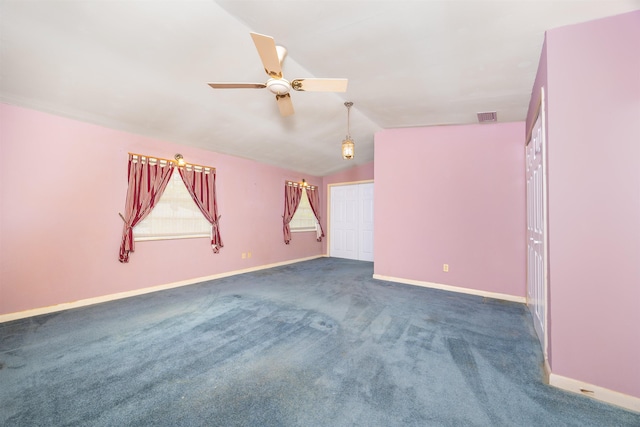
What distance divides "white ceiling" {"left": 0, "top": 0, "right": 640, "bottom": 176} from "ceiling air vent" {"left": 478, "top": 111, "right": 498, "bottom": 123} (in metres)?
0.07

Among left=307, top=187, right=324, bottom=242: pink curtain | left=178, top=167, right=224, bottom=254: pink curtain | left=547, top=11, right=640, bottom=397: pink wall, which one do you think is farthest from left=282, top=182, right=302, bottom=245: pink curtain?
left=547, top=11, right=640, bottom=397: pink wall

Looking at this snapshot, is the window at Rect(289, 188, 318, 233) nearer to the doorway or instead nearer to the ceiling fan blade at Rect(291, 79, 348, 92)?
the ceiling fan blade at Rect(291, 79, 348, 92)

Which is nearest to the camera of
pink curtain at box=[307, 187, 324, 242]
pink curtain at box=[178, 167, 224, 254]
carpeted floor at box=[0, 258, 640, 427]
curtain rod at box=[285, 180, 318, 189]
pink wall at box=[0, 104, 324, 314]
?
carpeted floor at box=[0, 258, 640, 427]

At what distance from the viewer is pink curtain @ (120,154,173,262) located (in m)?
3.74

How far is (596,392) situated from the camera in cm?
166

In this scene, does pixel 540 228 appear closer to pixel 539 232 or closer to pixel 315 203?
pixel 539 232

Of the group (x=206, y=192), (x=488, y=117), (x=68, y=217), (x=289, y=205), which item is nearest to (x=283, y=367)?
(x=68, y=217)

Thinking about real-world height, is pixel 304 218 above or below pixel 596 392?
above

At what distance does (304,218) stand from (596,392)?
20.0 feet

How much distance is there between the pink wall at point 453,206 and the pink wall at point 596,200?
2.23 metres

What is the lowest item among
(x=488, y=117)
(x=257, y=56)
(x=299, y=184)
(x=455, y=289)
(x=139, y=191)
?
(x=455, y=289)

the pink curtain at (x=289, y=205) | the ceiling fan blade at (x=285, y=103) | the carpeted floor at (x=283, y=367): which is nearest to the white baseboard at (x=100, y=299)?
the carpeted floor at (x=283, y=367)

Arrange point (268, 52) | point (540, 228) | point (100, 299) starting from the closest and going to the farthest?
1. point (268, 52)
2. point (540, 228)
3. point (100, 299)

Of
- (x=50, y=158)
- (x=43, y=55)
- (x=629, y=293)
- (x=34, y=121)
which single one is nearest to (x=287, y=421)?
(x=629, y=293)
